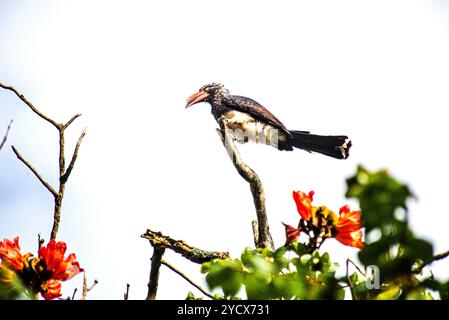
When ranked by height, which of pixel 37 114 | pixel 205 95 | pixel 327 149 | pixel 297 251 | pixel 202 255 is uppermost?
pixel 205 95

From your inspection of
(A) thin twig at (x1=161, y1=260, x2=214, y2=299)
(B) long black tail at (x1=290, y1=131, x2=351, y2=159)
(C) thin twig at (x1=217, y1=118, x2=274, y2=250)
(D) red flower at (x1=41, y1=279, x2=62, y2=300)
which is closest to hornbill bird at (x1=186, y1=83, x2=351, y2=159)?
(B) long black tail at (x1=290, y1=131, x2=351, y2=159)

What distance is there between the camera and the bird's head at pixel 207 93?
7555 mm

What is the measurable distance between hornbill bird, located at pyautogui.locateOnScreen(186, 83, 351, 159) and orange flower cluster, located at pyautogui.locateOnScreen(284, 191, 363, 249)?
428 cm

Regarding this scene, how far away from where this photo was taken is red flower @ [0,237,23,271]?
1562 mm

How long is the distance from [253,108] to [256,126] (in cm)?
27

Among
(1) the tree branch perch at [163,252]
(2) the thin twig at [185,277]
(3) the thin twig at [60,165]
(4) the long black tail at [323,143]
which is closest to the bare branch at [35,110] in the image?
(3) the thin twig at [60,165]

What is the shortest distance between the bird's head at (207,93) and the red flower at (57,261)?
5.97 m

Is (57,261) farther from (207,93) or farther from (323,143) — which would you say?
(207,93)

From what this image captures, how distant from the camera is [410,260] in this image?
84cm
